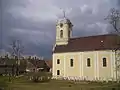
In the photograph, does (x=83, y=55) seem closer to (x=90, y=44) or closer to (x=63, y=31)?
(x=90, y=44)

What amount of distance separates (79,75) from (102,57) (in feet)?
18.6

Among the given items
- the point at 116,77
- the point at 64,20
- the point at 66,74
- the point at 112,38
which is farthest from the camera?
the point at 64,20

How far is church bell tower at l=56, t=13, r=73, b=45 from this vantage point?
155ft

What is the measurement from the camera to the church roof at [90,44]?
133 feet

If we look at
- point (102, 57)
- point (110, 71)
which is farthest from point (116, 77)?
point (102, 57)

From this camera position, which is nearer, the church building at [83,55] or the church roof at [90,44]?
the church building at [83,55]

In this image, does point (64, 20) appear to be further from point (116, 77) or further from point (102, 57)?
point (116, 77)

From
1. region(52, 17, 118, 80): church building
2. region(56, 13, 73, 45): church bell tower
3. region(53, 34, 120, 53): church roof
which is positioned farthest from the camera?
region(56, 13, 73, 45): church bell tower

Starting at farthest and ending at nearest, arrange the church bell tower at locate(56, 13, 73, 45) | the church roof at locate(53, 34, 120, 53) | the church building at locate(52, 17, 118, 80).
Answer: the church bell tower at locate(56, 13, 73, 45)
the church roof at locate(53, 34, 120, 53)
the church building at locate(52, 17, 118, 80)

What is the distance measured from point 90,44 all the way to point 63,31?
746cm

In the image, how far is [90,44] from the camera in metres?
43.0

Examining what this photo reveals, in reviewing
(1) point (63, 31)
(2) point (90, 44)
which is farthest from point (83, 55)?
(1) point (63, 31)

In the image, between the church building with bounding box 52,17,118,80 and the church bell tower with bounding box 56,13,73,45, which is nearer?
the church building with bounding box 52,17,118,80

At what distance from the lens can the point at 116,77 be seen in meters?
38.7
